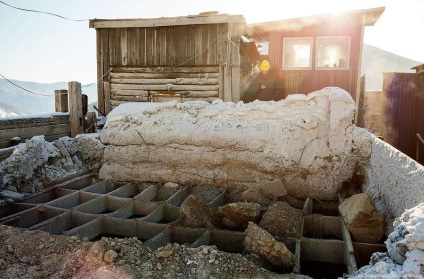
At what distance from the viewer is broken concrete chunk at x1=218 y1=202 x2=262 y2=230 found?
3975 mm

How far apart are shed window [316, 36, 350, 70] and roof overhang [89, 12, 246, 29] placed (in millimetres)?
2841

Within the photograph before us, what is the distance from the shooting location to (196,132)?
554 cm

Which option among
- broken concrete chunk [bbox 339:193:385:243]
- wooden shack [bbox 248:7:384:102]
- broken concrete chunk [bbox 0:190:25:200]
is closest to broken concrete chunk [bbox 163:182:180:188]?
broken concrete chunk [bbox 0:190:25:200]

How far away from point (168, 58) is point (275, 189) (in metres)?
8.23

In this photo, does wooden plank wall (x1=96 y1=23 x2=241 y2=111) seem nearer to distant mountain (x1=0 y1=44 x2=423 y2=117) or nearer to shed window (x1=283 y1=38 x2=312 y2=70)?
shed window (x1=283 y1=38 x2=312 y2=70)

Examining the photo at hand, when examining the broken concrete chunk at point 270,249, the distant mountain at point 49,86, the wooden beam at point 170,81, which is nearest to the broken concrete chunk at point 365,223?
the broken concrete chunk at point 270,249

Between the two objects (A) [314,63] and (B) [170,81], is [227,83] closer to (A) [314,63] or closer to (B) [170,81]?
(B) [170,81]

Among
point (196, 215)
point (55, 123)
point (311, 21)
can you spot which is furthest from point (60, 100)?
point (311, 21)

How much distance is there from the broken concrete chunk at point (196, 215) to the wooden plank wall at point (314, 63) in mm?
8471

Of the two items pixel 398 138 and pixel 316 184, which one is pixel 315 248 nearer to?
pixel 316 184

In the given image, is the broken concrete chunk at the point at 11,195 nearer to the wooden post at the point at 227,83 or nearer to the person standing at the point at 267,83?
the wooden post at the point at 227,83

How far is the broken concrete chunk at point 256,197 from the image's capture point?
15.2 ft

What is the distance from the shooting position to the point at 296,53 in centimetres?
1169

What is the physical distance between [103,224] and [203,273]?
1916 mm
